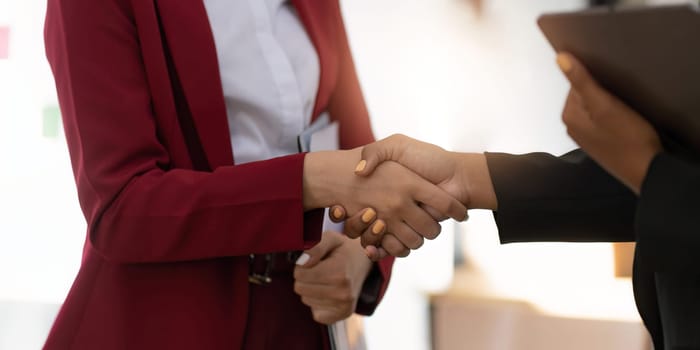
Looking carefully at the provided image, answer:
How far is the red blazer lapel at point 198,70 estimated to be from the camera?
3.65 ft

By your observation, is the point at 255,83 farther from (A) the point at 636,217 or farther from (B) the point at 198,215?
(A) the point at 636,217

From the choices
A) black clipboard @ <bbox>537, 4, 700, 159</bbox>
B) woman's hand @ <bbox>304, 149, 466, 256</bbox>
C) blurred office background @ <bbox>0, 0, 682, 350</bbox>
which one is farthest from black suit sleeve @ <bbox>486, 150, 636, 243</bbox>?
blurred office background @ <bbox>0, 0, 682, 350</bbox>

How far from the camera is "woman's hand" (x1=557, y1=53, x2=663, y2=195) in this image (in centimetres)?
87

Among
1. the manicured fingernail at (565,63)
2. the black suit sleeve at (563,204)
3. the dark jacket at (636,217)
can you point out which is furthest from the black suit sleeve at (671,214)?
the black suit sleeve at (563,204)

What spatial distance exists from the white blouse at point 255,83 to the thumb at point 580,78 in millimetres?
424

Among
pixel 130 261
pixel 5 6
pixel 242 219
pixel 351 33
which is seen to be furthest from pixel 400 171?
pixel 5 6

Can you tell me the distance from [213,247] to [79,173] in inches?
7.7

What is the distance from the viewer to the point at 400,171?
49.9 inches

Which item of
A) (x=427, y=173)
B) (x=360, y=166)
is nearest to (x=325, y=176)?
(x=360, y=166)

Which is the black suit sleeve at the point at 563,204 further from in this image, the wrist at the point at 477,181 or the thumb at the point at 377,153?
the thumb at the point at 377,153

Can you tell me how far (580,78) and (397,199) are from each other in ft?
1.49

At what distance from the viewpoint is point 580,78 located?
86 cm

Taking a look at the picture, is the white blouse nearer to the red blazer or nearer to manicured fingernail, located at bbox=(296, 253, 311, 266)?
the red blazer

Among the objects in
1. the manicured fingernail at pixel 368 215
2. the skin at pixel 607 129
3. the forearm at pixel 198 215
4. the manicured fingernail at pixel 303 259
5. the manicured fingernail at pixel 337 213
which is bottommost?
the manicured fingernail at pixel 303 259
